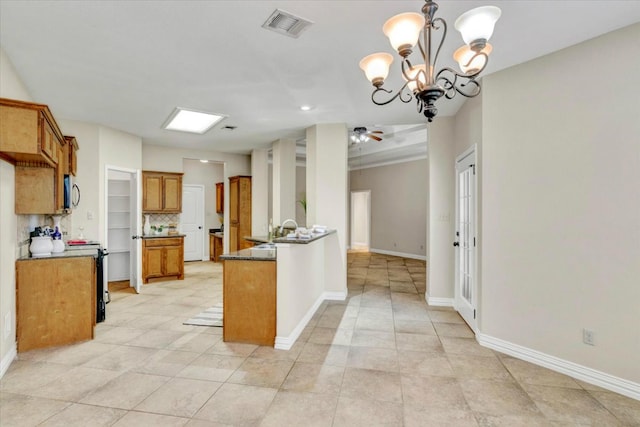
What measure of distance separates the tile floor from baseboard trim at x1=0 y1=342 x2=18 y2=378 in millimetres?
50

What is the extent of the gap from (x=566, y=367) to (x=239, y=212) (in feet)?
20.0

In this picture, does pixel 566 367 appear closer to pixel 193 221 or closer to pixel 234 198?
pixel 234 198

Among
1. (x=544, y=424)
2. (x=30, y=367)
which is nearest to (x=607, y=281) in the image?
(x=544, y=424)

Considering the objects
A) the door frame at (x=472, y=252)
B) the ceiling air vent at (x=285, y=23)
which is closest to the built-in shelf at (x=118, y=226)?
the ceiling air vent at (x=285, y=23)

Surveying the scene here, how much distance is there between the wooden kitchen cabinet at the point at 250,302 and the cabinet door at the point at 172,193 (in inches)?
146

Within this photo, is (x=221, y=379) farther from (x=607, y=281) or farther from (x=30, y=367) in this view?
(x=607, y=281)

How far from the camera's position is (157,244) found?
19.4ft

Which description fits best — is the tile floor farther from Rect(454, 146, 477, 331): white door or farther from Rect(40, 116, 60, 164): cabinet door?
Rect(40, 116, 60, 164): cabinet door

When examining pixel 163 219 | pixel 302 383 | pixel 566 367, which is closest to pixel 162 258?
pixel 163 219

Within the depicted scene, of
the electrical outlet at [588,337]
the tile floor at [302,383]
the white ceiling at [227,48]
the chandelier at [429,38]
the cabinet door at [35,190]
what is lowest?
the tile floor at [302,383]

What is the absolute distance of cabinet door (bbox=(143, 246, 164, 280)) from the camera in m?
5.79

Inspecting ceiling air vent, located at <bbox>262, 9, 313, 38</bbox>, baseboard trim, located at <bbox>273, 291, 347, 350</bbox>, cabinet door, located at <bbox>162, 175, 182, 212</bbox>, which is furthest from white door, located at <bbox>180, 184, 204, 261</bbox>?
ceiling air vent, located at <bbox>262, 9, 313, 38</bbox>

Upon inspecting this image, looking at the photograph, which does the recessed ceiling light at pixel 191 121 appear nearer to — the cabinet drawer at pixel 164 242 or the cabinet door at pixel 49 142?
the cabinet door at pixel 49 142

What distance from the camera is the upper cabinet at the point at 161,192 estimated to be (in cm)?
607
